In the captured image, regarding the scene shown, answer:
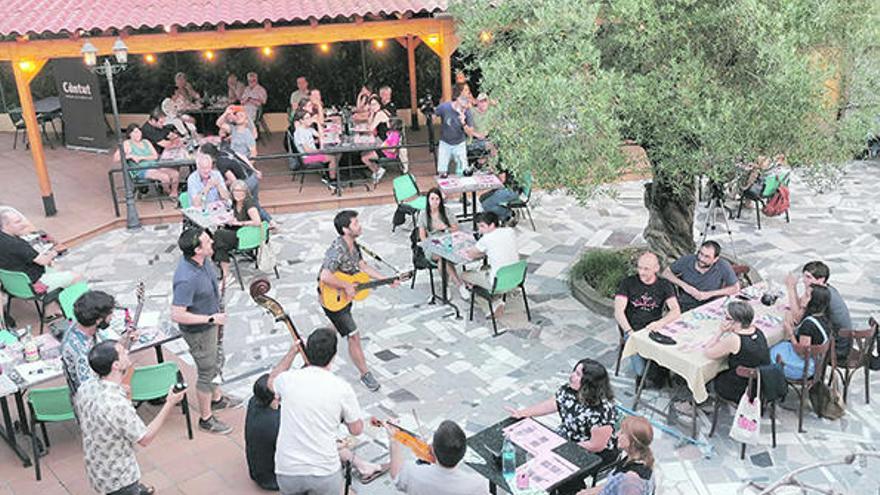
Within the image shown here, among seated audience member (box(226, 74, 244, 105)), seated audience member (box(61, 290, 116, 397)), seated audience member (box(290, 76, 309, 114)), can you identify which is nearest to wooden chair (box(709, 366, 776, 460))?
seated audience member (box(61, 290, 116, 397))

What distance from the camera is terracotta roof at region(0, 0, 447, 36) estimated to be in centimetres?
1245

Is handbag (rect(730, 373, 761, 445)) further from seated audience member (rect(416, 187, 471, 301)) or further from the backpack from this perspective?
the backpack

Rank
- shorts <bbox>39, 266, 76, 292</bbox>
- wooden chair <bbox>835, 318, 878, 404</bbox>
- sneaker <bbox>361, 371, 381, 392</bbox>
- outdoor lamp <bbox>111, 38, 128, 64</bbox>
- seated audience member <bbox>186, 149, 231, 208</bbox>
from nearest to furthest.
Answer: wooden chair <bbox>835, 318, 878, 404</bbox>, sneaker <bbox>361, 371, 381, 392</bbox>, shorts <bbox>39, 266, 76, 292</bbox>, seated audience member <bbox>186, 149, 231, 208</bbox>, outdoor lamp <bbox>111, 38, 128, 64</bbox>

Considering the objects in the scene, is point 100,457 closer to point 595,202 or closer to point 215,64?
point 595,202

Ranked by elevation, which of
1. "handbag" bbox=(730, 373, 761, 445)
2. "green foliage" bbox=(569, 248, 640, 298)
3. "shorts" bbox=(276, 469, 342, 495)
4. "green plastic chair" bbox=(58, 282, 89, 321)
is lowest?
"handbag" bbox=(730, 373, 761, 445)

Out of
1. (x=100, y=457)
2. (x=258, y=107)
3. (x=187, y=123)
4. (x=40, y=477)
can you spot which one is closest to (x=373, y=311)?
(x=40, y=477)

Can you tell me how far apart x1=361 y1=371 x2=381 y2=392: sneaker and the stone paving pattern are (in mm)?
71

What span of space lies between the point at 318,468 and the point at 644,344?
10.6 feet

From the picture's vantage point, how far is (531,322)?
367 inches

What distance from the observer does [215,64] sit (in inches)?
711

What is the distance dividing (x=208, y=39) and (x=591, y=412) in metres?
9.35

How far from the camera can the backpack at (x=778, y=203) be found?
38.8 feet

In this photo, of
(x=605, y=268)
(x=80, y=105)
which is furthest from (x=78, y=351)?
(x=80, y=105)

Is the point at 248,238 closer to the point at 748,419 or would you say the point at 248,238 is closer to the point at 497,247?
the point at 497,247
